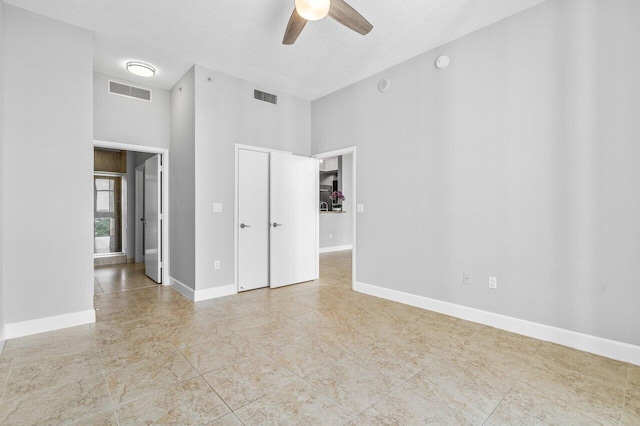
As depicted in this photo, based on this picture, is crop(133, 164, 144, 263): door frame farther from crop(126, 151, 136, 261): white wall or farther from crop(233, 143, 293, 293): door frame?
crop(233, 143, 293, 293): door frame

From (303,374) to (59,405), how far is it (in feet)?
4.90

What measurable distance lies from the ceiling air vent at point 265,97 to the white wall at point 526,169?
1662 mm

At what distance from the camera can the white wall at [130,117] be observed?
4.06 meters

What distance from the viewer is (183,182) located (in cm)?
427

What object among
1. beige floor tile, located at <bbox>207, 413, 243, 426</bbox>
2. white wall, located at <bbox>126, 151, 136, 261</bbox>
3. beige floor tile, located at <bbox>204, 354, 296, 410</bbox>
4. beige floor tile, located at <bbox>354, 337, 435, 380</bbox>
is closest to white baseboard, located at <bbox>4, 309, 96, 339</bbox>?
beige floor tile, located at <bbox>204, 354, 296, 410</bbox>

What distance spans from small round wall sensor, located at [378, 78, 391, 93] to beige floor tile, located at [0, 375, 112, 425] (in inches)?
163

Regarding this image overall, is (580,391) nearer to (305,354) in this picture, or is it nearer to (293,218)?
(305,354)

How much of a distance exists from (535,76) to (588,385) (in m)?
2.56

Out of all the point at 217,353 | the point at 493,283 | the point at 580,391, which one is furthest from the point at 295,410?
the point at 493,283

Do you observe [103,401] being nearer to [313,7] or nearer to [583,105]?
[313,7]

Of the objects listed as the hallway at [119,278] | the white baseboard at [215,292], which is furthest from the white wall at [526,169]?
the hallway at [119,278]

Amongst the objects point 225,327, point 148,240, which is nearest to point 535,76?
point 225,327

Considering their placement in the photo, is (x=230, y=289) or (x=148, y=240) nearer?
(x=230, y=289)

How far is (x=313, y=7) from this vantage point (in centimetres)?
228
